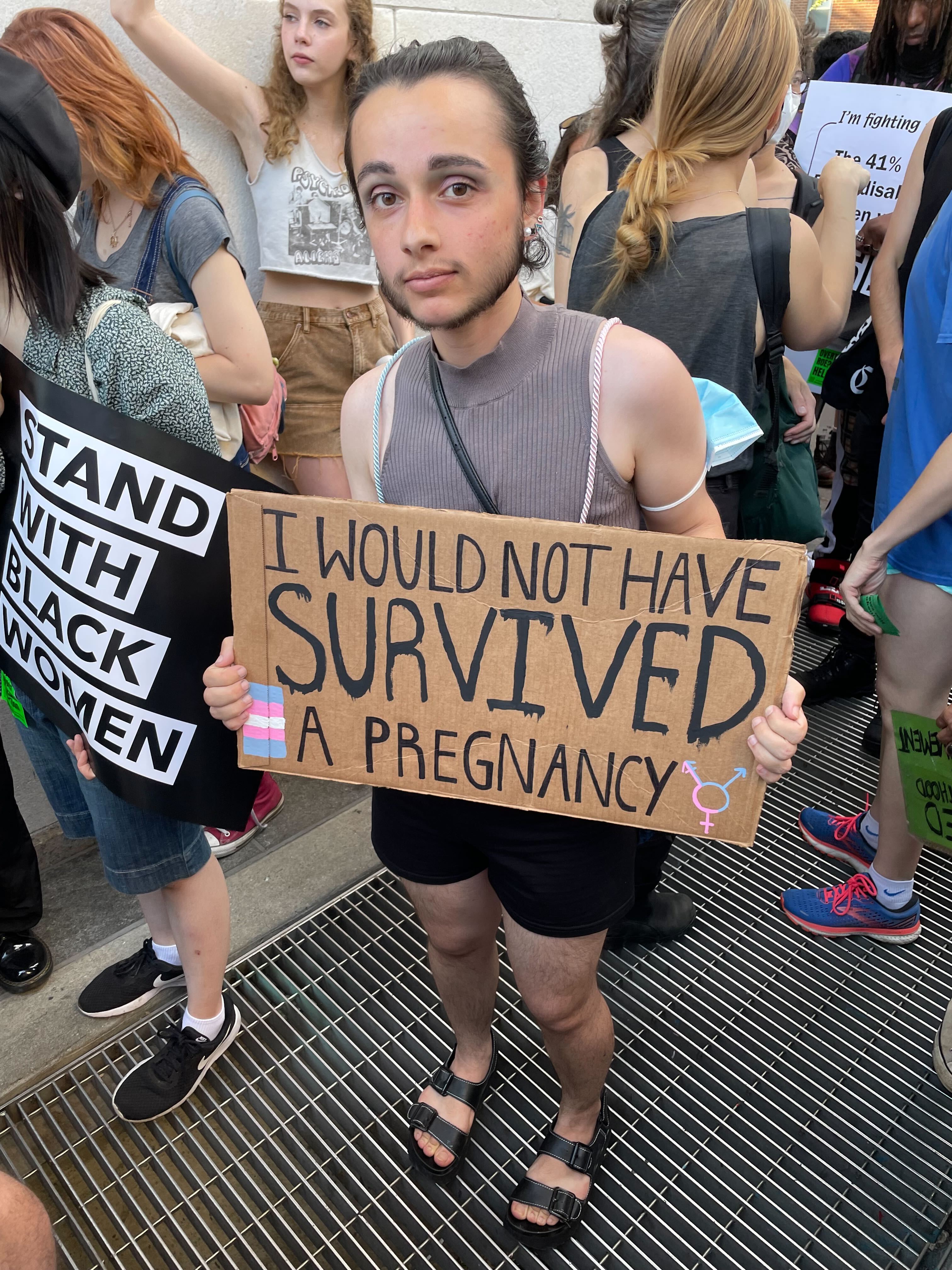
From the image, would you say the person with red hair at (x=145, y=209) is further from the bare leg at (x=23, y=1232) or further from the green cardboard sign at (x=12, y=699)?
the bare leg at (x=23, y=1232)

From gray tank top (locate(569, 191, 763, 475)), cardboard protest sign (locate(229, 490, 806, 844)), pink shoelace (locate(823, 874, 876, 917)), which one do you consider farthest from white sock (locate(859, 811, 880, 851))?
cardboard protest sign (locate(229, 490, 806, 844))

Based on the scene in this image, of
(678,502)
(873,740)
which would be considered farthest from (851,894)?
(678,502)

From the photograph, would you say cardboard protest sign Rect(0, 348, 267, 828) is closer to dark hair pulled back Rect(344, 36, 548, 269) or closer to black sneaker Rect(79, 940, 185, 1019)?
dark hair pulled back Rect(344, 36, 548, 269)

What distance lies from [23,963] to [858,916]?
7.23ft

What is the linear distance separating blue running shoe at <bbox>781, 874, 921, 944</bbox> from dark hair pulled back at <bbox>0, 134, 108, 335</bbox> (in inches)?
88.3

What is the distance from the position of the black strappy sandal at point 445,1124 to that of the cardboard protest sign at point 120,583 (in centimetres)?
80

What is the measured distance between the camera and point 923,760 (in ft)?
5.22

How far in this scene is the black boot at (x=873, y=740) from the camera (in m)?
3.10

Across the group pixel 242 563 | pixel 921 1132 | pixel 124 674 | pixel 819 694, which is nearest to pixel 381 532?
pixel 242 563

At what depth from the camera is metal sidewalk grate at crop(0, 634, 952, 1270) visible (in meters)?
1.74

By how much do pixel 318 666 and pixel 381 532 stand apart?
0.76 ft

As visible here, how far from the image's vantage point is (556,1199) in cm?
174

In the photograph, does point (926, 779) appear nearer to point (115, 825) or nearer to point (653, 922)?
point (653, 922)

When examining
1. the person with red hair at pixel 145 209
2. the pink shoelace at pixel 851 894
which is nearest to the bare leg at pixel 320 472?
the person with red hair at pixel 145 209
